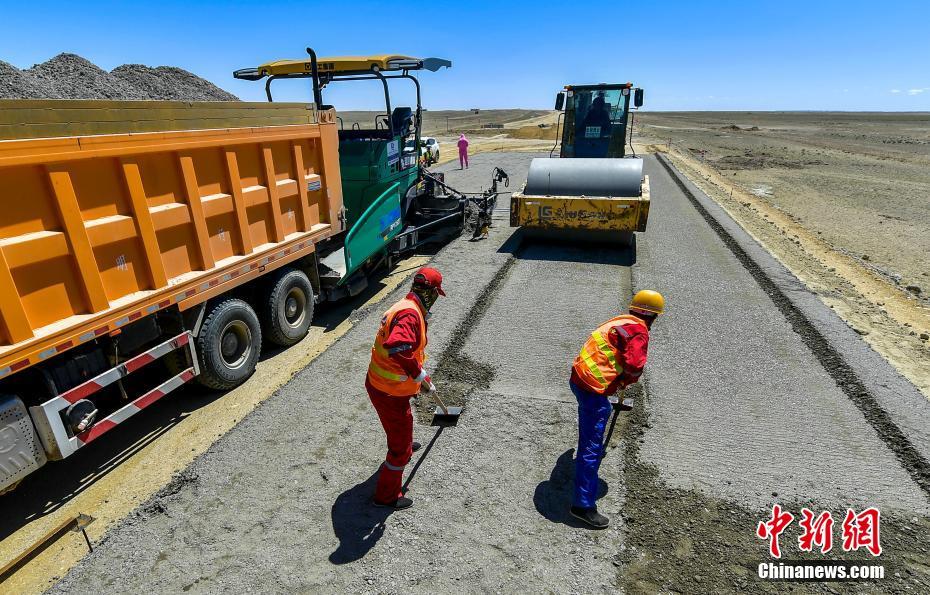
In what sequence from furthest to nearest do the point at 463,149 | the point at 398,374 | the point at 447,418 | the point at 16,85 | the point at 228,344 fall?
the point at 463,149, the point at 16,85, the point at 228,344, the point at 447,418, the point at 398,374

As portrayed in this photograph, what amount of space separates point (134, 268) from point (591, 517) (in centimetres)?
381

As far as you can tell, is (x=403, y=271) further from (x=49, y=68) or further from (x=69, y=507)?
(x=49, y=68)

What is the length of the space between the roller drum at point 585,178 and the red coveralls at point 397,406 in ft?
20.4

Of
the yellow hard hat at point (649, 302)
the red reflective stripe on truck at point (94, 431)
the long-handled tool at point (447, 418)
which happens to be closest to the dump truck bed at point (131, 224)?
the red reflective stripe on truck at point (94, 431)

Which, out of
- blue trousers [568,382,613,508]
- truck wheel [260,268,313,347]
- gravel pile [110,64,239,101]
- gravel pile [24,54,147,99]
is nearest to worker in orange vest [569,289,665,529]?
blue trousers [568,382,613,508]

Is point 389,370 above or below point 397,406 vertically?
above

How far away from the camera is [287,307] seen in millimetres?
5770

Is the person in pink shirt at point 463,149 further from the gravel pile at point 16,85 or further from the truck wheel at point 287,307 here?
the truck wheel at point 287,307

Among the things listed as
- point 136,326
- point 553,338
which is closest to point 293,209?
point 136,326

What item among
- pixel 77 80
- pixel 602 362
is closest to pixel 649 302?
pixel 602 362

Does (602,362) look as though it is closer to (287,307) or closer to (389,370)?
(389,370)

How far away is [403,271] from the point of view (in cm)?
856

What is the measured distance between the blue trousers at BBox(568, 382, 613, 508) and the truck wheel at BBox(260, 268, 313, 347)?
3.60 m

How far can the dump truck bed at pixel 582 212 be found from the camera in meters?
8.23
